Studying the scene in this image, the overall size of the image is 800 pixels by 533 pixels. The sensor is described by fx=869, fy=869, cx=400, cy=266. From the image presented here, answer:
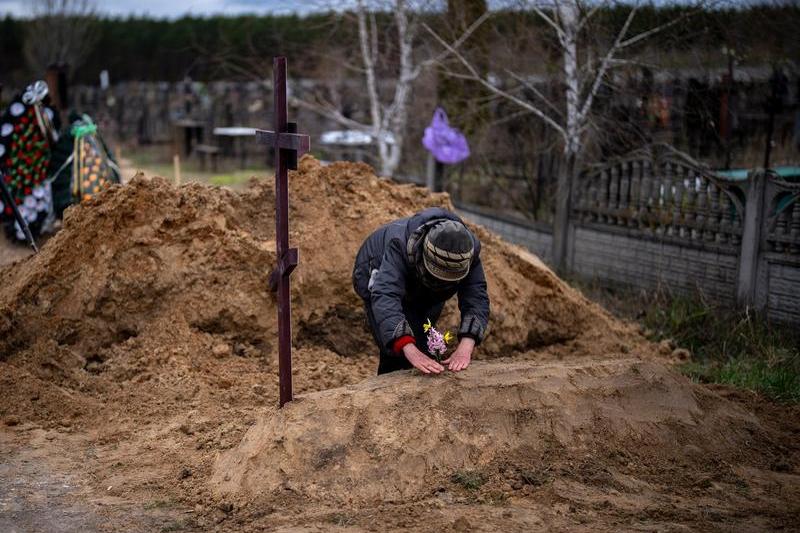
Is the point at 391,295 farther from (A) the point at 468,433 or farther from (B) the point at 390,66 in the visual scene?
(B) the point at 390,66

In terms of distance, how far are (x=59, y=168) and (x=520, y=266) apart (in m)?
5.93

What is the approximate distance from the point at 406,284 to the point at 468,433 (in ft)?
2.71

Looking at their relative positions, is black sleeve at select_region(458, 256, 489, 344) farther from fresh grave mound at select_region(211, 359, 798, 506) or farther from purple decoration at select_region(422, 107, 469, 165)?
purple decoration at select_region(422, 107, 469, 165)

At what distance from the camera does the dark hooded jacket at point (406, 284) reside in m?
4.09

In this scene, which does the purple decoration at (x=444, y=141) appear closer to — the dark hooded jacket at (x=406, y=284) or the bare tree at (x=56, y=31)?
the dark hooded jacket at (x=406, y=284)

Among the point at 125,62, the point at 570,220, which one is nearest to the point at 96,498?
the point at 570,220

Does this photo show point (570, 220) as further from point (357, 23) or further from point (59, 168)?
point (59, 168)

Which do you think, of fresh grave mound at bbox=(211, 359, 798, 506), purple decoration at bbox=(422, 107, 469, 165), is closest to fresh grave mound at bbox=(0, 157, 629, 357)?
fresh grave mound at bbox=(211, 359, 798, 506)

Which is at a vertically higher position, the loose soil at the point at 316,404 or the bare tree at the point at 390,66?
the bare tree at the point at 390,66

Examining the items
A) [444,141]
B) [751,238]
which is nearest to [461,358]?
[751,238]

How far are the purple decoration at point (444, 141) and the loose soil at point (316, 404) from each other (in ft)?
13.7

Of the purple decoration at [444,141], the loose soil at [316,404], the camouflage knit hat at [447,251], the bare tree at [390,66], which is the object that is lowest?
the loose soil at [316,404]

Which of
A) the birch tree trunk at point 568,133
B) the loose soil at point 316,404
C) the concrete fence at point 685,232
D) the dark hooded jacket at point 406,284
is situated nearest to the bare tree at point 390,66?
the birch tree trunk at point 568,133

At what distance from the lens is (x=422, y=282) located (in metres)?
4.20
